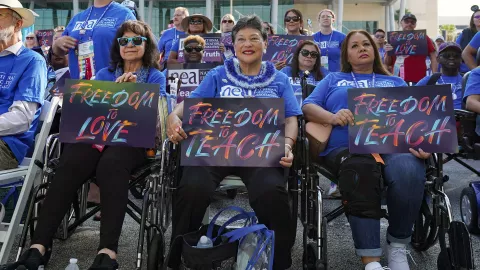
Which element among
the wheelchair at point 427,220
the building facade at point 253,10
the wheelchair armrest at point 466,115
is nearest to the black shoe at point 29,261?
the wheelchair at point 427,220

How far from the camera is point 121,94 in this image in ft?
11.1

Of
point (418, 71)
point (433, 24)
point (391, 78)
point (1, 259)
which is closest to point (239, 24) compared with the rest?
point (391, 78)

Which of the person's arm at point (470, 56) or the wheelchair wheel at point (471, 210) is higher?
the person's arm at point (470, 56)

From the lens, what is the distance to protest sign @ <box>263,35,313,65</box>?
20.8ft

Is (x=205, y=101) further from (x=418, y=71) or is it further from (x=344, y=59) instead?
(x=418, y=71)

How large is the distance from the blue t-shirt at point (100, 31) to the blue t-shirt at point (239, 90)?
49.6 inches

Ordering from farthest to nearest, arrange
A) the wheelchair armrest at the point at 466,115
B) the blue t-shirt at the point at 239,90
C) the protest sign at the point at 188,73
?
the protest sign at the point at 188,73
the wheelchair armrest at the point at 466,115
the blue t-shirt at the point at 239,90

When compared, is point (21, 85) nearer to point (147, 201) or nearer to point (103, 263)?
point (147, 201)

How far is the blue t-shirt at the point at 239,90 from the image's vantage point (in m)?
3.53

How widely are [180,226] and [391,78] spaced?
73.1 inches

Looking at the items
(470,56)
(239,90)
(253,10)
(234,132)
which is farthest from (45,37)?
(253,10)

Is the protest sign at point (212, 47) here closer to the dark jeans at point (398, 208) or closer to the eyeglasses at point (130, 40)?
the eyeglasses at point (130, 40)

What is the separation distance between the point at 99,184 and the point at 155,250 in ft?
1.73

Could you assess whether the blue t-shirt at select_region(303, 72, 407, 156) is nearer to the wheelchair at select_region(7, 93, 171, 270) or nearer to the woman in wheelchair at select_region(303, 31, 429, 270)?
the woman in wheelchair at select_region(303, 31, 429, 270)
